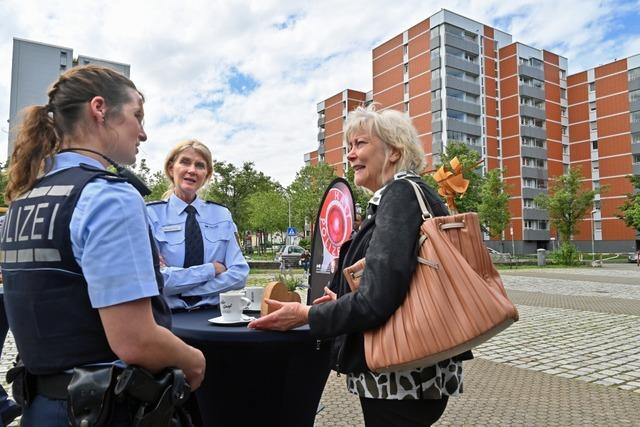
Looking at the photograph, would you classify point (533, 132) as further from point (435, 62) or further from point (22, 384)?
point (22, 384)

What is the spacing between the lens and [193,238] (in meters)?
2.86

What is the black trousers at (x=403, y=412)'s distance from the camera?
5.83 ft

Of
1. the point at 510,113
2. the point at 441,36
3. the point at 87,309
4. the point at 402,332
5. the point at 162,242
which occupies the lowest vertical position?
the point at 402,332

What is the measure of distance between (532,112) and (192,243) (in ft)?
209

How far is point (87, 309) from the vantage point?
128cm

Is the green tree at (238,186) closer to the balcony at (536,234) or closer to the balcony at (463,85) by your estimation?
the balcony at (463,85)

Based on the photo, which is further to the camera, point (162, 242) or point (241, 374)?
point (162, 242)

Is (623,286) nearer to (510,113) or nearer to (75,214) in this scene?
(75,214)

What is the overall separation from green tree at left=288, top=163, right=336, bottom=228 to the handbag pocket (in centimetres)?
4196

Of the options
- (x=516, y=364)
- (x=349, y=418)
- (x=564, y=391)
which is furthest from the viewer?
(x=516, y=364)

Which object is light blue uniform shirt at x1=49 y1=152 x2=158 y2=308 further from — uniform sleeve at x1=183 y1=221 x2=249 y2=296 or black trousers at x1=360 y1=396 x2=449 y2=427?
uniform sleeve at x1=183 y1=221 x2=249 y2=296

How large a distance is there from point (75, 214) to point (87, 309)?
27 centimetres

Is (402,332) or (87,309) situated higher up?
(87,309)

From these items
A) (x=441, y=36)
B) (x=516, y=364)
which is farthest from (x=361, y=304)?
(x=441, y=36)
